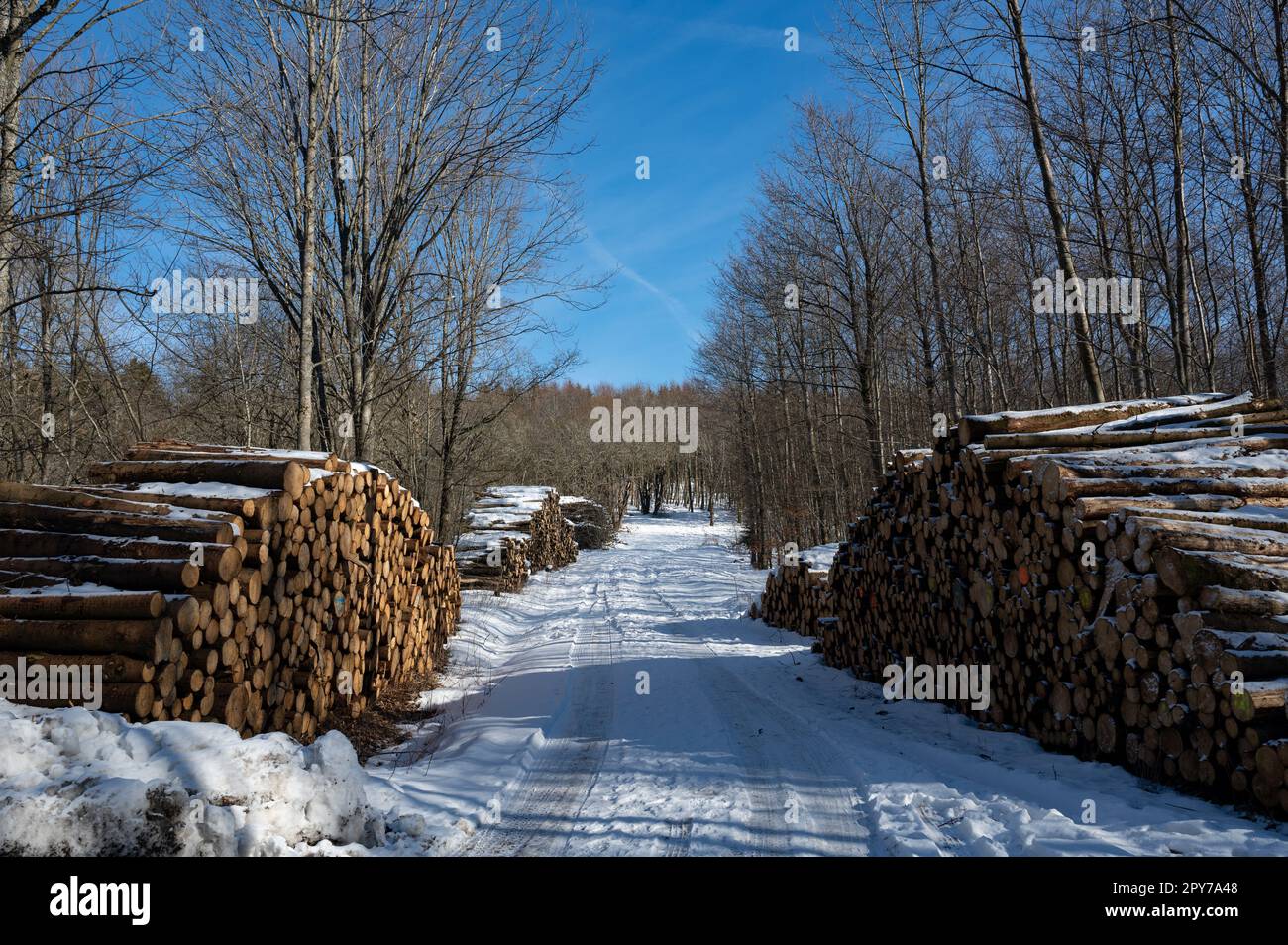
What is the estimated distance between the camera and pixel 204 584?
4758mm

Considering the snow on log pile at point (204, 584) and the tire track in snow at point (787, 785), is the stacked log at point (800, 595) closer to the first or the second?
the tire track in snow at point (787, 785)

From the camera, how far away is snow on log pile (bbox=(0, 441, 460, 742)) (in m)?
4.20

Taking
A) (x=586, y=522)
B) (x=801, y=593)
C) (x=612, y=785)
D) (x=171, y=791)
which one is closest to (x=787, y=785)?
(x=612, y=785)

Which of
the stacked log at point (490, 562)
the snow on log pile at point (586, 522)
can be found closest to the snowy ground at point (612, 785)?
the stacked log at point (490, 562)

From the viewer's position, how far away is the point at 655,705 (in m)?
7.51

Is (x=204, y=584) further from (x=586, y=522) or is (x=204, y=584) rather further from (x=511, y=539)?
(x=586, y=522)

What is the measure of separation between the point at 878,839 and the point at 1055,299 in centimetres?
1220

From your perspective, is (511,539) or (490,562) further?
(511,539)

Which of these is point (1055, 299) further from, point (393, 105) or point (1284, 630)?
point (393, 105)

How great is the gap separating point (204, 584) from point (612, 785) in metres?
3.11

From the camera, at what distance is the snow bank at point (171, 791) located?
2949mm

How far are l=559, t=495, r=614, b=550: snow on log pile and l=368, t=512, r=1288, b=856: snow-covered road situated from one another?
77.9 feet

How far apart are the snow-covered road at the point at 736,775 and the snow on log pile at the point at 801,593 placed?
136 cm

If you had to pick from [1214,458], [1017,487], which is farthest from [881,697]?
[1214,458]
